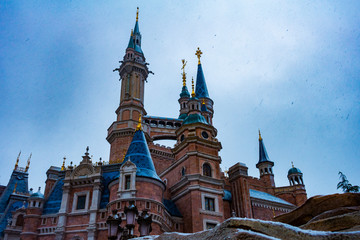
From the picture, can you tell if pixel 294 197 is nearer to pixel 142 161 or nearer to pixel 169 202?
pixel 169 202

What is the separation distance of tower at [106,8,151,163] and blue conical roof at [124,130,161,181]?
1044cm

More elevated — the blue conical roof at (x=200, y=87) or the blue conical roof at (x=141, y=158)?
the blue conical roof at (x=200, y=87)

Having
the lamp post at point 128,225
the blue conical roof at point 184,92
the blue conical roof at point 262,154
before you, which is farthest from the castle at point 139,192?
the blue conical roof at point 184,92

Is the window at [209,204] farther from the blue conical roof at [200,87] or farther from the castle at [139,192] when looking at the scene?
the blue conical roof at [200,87]

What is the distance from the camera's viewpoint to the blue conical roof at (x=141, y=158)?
27844 mm

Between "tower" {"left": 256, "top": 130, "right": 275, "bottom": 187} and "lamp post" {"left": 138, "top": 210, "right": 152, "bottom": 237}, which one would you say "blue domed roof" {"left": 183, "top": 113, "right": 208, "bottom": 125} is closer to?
"lamp post" {"left": 138, "top": 210, "right": 152, "bottom": 237}

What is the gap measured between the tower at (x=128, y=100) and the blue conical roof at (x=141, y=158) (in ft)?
34.3

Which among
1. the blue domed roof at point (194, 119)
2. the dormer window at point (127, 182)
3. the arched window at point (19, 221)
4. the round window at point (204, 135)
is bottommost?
the arched window at point (19, 221)

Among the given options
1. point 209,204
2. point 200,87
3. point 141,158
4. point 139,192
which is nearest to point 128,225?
point 139,192

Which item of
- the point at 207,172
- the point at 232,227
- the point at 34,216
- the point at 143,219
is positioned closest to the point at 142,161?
the point at 207,172

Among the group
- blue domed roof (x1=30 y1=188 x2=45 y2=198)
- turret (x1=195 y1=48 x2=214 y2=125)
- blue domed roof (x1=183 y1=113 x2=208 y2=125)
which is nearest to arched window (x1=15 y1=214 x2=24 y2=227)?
blue domed roof (x1=30 y1=188 x2=45 y2=198)

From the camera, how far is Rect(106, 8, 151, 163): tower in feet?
142

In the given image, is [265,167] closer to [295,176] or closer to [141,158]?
[295,176]

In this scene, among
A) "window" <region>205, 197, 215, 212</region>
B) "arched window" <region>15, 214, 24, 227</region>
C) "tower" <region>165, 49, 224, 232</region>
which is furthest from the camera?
"arched window" <region>15, 214, 24, 227</region>
